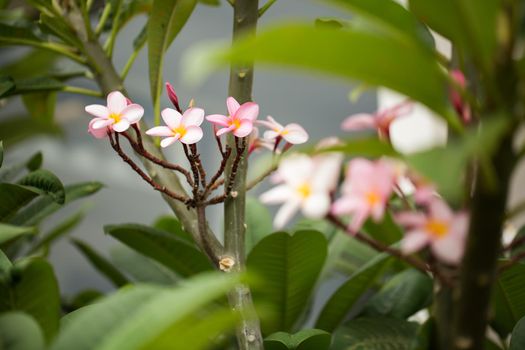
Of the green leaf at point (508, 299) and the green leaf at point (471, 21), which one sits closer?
the green leaf at point (471, 21)

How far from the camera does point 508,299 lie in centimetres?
56

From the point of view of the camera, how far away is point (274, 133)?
0.50m

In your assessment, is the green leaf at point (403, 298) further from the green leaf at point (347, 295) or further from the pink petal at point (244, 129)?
the pink petal at point (244, 129)

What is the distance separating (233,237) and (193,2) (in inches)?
11.3

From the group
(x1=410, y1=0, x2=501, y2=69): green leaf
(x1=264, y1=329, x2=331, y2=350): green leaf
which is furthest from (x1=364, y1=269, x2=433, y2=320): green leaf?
(x1=410, y1=0, x2=501, y2=69): green leaf

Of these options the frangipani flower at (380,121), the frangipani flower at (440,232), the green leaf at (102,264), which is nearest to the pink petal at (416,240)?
the frangipani flower at (440,232)

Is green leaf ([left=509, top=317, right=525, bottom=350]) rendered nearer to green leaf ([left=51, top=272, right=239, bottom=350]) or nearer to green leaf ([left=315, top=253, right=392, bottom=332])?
green leaf ([left=315, top=253, right=392, bottom=332])

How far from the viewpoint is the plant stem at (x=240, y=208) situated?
0.47m

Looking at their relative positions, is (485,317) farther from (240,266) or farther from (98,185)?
(98,185)

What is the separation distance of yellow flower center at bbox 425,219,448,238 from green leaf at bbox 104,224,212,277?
0.39 meters

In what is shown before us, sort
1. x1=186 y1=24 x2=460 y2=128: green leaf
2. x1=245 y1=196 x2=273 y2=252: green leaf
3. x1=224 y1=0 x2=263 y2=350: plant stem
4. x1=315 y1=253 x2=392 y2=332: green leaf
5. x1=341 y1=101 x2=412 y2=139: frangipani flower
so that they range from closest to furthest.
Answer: x1=186 y1=24 x2=460 y2=128: green leaf
x1=341 y1=101 x2=412 y2=139: frangipani flower
x1=224 y1=0 x2=263 y2=350: plant stem
x1=315 y1=253 x2=392 y2=332: green leaf
x1=245 y1=196 x2=273 y2=252: green leaf

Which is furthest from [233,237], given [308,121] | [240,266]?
[308,121]

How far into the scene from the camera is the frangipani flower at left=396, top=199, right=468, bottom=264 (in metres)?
0.27

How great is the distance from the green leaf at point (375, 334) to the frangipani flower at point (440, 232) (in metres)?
0.22
